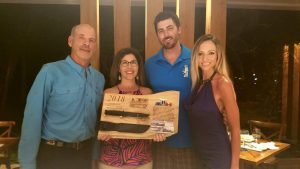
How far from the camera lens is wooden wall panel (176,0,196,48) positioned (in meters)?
3.04

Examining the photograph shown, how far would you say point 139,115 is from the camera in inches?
80.1

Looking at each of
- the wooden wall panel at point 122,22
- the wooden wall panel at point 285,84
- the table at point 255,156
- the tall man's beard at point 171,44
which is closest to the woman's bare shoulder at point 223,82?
the tall man's beard at point 171,44

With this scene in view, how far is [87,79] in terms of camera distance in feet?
6.92

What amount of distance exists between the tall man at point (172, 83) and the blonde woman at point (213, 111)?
0.67ft

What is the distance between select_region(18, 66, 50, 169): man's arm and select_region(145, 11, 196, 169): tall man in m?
0.71

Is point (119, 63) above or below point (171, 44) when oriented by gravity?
below

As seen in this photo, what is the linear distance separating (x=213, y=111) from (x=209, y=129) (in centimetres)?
11

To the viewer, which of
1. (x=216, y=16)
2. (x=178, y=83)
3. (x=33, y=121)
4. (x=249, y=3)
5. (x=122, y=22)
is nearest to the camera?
(x=33, y=121)

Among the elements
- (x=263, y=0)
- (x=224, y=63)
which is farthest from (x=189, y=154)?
(x=263, y=0)

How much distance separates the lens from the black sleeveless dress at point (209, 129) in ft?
6.18

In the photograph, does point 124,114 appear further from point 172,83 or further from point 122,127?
point 172,83

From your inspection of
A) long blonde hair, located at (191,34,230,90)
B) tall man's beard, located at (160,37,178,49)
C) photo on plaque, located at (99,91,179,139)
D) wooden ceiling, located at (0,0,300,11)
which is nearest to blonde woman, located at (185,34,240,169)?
long blonde hair, located at (191,34,230,90)

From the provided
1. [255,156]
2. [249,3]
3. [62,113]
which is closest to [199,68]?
[62,113]

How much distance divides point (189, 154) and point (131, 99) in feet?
1.81
